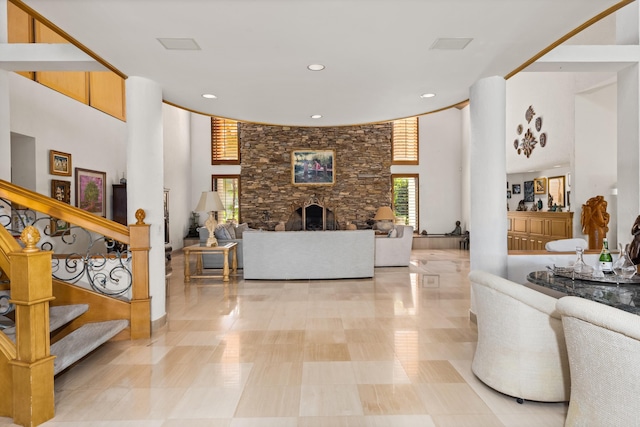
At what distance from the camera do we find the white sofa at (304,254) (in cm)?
667

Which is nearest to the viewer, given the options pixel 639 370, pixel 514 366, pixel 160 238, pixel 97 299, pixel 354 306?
pixel 639 370

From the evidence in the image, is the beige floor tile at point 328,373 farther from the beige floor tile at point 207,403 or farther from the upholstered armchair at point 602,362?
the upholstered armchair at point 602,362

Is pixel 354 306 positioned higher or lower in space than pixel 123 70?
lower

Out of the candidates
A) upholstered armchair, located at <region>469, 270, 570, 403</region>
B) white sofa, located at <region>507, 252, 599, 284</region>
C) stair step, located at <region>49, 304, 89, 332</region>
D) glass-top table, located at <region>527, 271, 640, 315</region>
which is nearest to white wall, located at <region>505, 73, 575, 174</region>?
white sofa, located at <region>507, 252, 599, 284</region>

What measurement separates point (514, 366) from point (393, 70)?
269 cm

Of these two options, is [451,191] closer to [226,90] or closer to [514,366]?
[226,90]

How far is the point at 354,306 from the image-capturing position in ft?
16.5

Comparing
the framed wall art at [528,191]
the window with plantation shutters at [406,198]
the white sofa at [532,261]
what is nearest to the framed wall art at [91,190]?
the white sofa at [532,261]

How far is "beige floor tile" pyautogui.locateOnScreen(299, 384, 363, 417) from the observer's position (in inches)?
95.0

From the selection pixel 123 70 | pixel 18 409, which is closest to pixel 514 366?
pixel 18 409

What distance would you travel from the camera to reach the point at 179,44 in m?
3.13

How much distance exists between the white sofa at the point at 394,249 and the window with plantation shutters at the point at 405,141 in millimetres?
5368

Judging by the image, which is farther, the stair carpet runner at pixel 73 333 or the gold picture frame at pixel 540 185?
the gold picture frame at pixel 540 185

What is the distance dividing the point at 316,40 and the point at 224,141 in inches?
406
